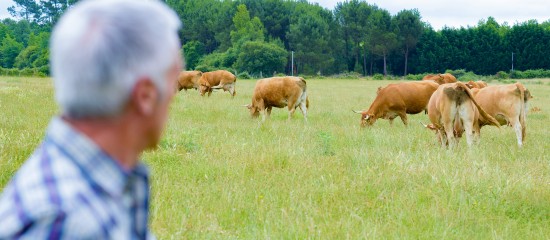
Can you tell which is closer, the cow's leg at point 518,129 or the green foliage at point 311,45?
the cow's leg at point 518,129

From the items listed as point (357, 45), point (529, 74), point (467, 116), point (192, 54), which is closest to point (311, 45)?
point (357, 45)

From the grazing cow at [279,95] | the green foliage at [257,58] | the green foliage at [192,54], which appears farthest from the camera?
the green foliage at [192,54]

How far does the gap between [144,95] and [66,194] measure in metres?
0.26

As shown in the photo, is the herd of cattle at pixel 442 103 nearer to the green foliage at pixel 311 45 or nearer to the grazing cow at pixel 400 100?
the grazing cow at pixel 400 100

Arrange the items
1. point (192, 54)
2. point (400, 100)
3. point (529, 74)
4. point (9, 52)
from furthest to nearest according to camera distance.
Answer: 1. point (9, 52)
2. point (192, 54)
3. point (529, 74)
4. point (400, 100)

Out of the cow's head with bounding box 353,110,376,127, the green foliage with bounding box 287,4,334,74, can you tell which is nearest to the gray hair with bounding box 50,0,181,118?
the cow's head with bounding box 353,110,376,127

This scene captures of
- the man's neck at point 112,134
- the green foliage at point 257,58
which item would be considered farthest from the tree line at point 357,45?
the man's neck at point 112,134

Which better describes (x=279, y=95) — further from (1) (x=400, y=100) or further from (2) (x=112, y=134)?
(2) (x=112, y=134)

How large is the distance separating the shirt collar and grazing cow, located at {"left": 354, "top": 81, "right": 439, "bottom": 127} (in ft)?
46.0

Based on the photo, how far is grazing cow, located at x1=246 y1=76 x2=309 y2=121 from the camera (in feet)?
54.2

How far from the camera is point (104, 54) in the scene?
1.25 metres

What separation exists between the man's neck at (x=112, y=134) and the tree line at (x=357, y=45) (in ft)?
230

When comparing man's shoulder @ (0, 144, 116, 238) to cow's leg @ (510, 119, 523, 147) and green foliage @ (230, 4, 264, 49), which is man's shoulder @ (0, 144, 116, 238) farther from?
green foliage @ (230, 4, 264, 49)

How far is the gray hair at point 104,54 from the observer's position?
1.25m
